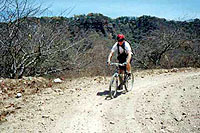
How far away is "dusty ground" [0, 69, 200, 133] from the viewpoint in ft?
15.1

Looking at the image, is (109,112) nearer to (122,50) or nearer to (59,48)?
(122,50)

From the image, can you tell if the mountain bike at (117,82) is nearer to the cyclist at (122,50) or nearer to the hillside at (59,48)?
the cyclist at (122,50)

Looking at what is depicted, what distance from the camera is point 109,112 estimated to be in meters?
5.41

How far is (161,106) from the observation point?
5480 mm

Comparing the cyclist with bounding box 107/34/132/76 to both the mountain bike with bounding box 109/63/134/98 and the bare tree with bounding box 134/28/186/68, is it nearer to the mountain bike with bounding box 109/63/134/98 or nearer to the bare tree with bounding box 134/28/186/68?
the mountain bike with bounding box 109/63/134/98

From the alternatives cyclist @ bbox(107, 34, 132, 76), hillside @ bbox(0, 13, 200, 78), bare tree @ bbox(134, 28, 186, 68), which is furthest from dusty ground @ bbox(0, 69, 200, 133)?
bare tree @ bbox(134, 28, 186, 68)

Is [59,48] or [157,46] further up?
[157,46]

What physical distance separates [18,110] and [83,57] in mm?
9316

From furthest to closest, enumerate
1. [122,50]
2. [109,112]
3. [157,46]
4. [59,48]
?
1. [157,46]
2. [59,48]
3. [122,50]
4. [109,112]

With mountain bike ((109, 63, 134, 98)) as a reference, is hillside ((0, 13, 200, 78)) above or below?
above

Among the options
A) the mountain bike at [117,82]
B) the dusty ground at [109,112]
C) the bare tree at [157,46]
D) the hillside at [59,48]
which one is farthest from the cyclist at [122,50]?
the bare tree at [157,46]

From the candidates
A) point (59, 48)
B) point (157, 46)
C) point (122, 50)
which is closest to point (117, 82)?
point (122, 50)

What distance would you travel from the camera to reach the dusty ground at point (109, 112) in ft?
15.1

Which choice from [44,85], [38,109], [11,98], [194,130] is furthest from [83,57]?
[194,130]
